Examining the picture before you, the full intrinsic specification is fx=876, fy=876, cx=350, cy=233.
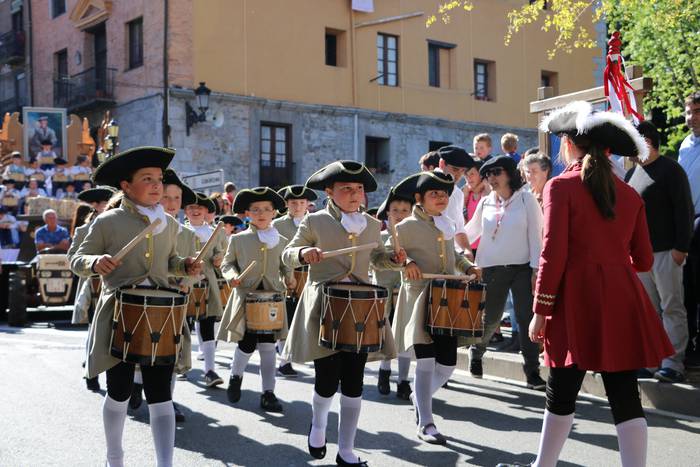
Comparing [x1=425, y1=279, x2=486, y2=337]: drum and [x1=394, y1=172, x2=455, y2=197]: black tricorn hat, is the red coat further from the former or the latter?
[x1=394, y1=172, x2=455, y2=197]: black tricorn hat

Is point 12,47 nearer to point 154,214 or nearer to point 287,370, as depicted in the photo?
point 287,370

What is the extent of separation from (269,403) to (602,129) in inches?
156

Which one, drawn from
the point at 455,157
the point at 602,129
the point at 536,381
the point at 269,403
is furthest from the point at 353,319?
the point at 455,157

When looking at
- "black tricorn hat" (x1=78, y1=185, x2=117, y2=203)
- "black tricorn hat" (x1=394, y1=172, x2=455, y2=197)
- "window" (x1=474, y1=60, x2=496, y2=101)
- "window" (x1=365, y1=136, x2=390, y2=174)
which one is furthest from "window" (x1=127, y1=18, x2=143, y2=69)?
"black tricorn hat" (x1=394, y1=172, x2=455, y2=197)

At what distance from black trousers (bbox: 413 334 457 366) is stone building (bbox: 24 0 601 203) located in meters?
20.3

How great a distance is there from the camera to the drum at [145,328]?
4941mm

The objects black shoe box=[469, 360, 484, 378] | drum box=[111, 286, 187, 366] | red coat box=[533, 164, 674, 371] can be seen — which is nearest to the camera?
A: red coat box=[533, 164, 674, 371]

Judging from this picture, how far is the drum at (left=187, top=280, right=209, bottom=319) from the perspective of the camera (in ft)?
28.1

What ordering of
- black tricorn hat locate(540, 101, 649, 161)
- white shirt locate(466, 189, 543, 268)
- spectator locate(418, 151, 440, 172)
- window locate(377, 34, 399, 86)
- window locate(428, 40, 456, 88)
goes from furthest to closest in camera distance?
window locate(428, 40, 456, 88), window locate(377, 34, 399, 86), spectator locate(418, 151, 440, 172), white shirt locate(466, 189, 543, 268), black tricorn hat locate(540, 101, 649, 161)

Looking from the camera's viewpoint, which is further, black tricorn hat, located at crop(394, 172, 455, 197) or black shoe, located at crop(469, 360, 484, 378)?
black shoe, located at crop(469, 360, 484, 378)

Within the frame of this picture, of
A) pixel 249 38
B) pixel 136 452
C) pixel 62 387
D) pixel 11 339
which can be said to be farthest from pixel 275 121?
pixel 136 452

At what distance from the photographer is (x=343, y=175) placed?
5.76 m

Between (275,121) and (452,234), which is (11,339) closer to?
(452,234)

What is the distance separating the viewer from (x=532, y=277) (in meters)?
8.12
